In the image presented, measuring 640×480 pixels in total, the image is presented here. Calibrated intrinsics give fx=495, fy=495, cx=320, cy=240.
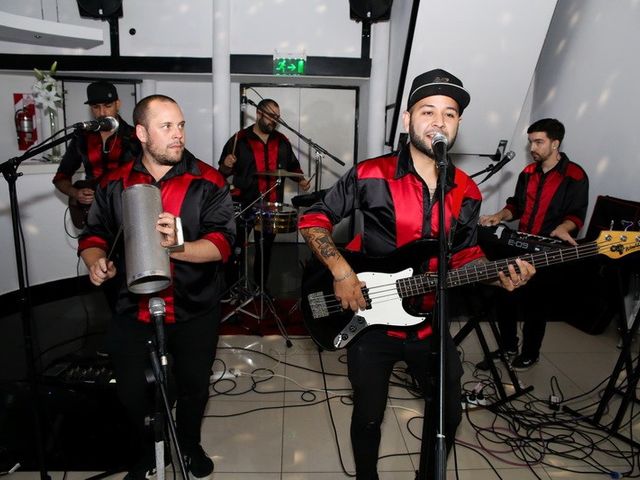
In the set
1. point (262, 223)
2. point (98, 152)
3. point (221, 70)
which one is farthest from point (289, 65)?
point (98, 152)

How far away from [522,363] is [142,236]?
10.3 feet

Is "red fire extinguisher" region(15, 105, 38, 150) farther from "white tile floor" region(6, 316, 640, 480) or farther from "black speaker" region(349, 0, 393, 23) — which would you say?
"white tile floor" region(6, 316, 640, 480)

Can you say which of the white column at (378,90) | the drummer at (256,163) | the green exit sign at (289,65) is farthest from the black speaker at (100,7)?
the white column at (378,90)

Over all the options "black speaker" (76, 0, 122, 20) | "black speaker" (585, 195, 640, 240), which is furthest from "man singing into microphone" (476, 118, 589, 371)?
"black speaker" (76, 0, 122, 20)

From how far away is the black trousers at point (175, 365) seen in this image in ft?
6.81

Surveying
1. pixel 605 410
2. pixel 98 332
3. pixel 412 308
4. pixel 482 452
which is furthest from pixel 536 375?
pixel 98 332

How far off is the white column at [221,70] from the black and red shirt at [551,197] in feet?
10.1

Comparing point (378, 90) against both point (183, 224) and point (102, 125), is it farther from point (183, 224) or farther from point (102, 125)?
point (102, 125)

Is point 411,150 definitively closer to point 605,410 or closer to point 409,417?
point 409,417

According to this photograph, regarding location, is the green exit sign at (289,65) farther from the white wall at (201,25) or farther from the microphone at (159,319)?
the microphone at (159,319)

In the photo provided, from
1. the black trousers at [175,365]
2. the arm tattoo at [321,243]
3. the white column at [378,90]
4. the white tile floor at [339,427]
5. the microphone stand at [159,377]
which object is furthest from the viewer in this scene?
the white column at [378,90]

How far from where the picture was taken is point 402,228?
200cm

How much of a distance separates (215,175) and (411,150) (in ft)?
2.89

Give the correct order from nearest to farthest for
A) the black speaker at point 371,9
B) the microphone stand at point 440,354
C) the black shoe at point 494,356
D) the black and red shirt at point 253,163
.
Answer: the microphone stand at point 440,354 → the black shoe at point 494,356 → the black and red shirt at point 253,163 → the black speaker at point 371,9
